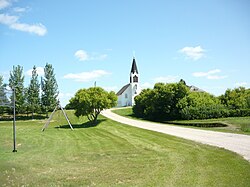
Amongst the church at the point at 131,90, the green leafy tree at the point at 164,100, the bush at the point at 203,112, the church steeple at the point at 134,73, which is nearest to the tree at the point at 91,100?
the green leafy tree at the point at 164,100

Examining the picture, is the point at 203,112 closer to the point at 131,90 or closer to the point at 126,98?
the point at 131,90

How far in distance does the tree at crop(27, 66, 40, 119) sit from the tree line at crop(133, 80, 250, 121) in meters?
21.3

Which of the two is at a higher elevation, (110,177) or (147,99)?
(147,99)

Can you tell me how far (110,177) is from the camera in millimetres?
8047

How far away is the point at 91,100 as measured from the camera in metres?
30.8

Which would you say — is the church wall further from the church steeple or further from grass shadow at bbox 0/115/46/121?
grass shadow at bbox 0/115/46/121

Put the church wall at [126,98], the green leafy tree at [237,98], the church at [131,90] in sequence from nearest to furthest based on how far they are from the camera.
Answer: the green leafy tree at [237,98] < the church at [131,90] < the church wall at [126,98]

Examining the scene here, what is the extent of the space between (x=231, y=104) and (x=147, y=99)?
12.9 meters

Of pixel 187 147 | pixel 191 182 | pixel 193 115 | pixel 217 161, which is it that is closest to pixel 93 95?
pixel 193 115

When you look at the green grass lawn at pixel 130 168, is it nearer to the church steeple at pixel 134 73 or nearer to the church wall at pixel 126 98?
the church steeple at pixel 134 73

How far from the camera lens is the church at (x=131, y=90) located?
77.7 meters

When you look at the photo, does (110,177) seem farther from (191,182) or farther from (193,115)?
(193,115)

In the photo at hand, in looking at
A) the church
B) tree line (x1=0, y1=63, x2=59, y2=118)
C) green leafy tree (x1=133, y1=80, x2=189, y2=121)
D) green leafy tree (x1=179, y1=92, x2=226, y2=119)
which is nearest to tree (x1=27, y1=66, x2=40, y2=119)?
tree line (x1=0, y1=63, x2=59, y2=118)

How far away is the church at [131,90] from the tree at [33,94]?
30968mm
